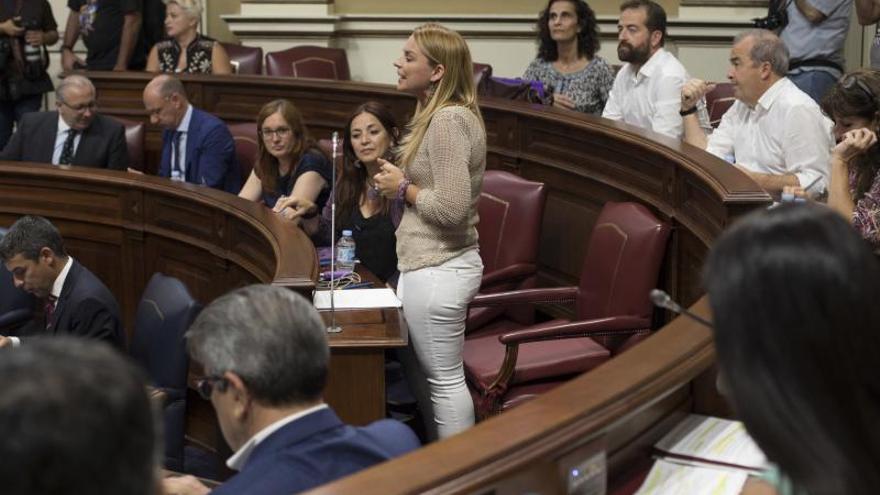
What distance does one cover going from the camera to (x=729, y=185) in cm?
333

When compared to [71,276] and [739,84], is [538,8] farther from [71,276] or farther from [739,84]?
[71,276]

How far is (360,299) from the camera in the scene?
373cm

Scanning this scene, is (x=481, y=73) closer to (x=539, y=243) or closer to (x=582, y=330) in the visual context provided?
(x=539, y=243)

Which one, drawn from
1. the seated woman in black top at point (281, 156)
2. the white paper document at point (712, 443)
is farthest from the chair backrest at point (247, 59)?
the white paper document at point (712, 443)

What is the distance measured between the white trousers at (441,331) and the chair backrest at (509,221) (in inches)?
30.5

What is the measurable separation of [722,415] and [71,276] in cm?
244

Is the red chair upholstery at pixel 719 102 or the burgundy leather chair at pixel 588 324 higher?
the red chair upholstery at pixel 719 102

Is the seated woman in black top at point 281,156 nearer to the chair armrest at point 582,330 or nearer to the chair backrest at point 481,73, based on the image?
the chair backrest at point 481,73

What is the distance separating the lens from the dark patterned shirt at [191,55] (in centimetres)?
724

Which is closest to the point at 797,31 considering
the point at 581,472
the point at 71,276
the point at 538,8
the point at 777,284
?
the point at 538,8

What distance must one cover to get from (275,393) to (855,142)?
2.01 metres

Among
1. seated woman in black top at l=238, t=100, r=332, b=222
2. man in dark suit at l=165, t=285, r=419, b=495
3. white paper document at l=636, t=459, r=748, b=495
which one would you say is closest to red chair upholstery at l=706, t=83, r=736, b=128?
seated woman in black top at l=238, t=100, r=332, b=222

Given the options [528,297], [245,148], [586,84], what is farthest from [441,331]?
[245,148]

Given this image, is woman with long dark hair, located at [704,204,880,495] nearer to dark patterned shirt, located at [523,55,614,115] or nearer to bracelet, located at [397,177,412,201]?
bracelet, located at [397,177,412,201]
